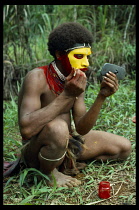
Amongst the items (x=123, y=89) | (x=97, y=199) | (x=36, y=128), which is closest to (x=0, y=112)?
(x=36, y=128)

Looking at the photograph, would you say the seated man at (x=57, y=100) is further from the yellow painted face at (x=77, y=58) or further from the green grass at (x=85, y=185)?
the green grass at (x=85, y=185)

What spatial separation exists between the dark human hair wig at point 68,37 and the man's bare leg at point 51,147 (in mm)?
653

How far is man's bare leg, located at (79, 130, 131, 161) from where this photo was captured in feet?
9.27

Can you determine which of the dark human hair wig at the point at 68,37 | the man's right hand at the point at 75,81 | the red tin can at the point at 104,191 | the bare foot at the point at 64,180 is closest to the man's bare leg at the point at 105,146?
the bare foot at the point at 64,180

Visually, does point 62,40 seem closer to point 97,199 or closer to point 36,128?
point 36,128

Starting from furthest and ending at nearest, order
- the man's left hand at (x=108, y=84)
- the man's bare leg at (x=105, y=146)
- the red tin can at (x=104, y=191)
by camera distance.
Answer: the man's bare leg at (x=105, y=146), the man's left hand at (x=108, y=84), the red tin can at (x=104, y=191)

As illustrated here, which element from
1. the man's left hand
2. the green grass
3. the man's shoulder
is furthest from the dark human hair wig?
the green grass

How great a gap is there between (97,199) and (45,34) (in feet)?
12.1

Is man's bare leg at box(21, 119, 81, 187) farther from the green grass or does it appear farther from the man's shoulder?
the man's shoulder

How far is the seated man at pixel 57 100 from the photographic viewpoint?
7.36 ft

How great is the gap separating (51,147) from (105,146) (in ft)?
2.57

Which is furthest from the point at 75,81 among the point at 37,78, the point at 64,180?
the point at 64,180

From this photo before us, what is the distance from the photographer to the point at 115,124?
12.2ft

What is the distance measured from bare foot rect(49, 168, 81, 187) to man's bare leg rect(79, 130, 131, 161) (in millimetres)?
366
